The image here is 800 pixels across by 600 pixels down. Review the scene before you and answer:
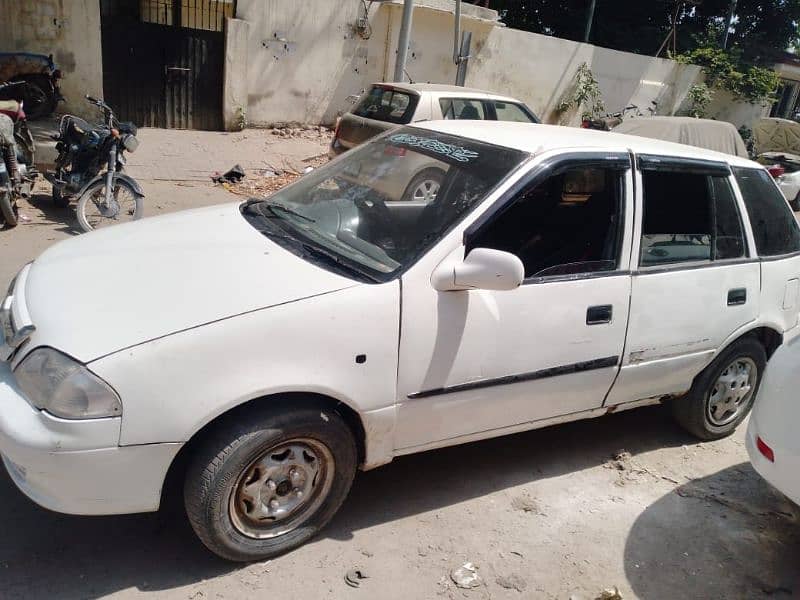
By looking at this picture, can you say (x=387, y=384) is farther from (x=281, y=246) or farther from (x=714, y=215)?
(x=714, y=215)

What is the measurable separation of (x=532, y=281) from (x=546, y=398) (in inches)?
23.3

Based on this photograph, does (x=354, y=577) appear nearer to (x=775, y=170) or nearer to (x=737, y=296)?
(x=737, y=296)

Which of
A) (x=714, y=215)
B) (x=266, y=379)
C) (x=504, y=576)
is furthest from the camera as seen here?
(x=714, y=215)

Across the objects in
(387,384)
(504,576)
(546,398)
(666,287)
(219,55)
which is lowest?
(504,576)

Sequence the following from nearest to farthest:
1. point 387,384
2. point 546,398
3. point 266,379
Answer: point 266,379, point 387,384, point 546,398

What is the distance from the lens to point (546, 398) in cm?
334

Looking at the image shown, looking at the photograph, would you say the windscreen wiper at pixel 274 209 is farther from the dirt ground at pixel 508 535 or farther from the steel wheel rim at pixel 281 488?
the dirt ground at pixel 508 535

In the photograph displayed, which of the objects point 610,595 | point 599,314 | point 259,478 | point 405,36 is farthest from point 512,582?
point 405,36

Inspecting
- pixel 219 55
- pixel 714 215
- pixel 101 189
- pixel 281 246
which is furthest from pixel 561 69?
pixel 281 246

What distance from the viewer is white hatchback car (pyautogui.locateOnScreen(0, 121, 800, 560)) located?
243 cm

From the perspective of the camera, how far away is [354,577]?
2855mm

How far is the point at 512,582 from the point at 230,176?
7.86 metres

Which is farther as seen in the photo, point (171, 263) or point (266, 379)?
point (171, 263)

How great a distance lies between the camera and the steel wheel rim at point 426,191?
3.40 m
